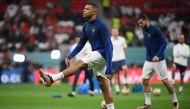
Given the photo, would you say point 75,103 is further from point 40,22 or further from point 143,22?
point 40,22

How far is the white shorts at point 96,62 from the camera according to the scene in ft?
45.1

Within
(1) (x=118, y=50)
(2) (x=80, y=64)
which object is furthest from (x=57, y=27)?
(2) (x=80, y=64)

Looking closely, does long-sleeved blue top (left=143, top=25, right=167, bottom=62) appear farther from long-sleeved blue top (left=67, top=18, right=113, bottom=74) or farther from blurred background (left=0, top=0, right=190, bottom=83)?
blurred background (left=0, top=0, right=190, bottom=83)

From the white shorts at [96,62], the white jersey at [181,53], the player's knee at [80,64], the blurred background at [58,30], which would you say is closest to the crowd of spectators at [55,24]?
the blurred background at [58,30]

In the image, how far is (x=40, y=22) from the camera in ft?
127

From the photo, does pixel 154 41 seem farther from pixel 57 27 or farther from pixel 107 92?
pixel 57 27

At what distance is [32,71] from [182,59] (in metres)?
12.8

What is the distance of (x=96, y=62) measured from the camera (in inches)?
546

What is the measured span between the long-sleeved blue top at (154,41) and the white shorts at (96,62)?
3086 millimetres

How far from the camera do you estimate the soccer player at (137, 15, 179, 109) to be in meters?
16.6

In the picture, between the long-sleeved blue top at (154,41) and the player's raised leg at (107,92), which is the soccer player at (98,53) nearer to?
the player's raised leg at (107,92)

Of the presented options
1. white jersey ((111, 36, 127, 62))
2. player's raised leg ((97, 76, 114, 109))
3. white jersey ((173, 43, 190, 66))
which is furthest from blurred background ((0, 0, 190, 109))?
player's raised leg ((97, 76, 114, 109))

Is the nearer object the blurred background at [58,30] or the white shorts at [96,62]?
the white shorts at [96,62]

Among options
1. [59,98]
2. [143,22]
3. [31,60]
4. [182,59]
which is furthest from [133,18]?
A: [143,22]
